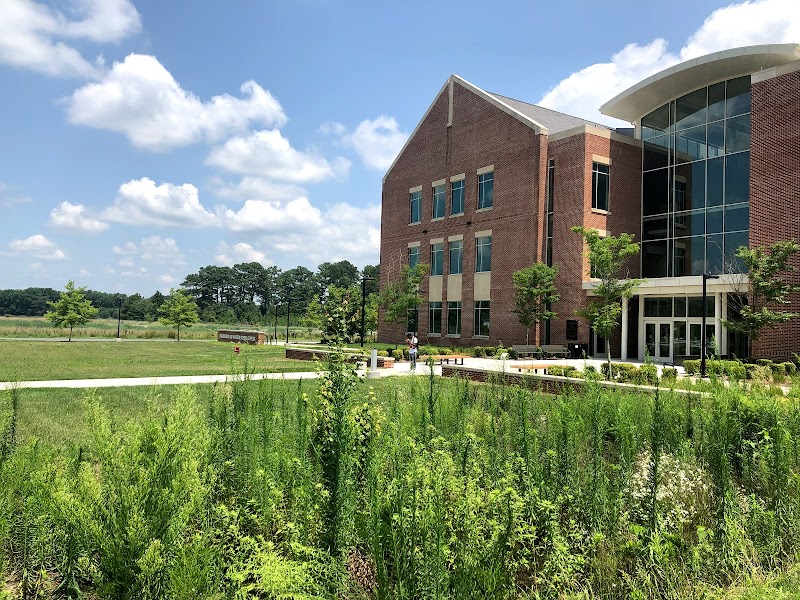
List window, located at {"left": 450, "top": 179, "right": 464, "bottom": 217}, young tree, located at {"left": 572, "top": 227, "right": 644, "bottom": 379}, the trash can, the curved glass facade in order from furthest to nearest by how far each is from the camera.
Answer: window, located at {"left": 450, "top": 179, "right": 464, "bottom": 217} → the trash can → the curved glass facade → young tree, located at {"left": 572, "top": 227, "right": 644, "bottom": 379}

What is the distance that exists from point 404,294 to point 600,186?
48.4 ft

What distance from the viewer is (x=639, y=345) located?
31.7 metres

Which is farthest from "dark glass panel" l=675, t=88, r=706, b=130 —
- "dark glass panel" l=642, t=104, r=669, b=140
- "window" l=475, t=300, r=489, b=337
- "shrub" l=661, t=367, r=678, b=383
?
"shrub" l=661, t=367, r=678, b=383

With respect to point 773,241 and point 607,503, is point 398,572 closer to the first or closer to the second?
point 607,503

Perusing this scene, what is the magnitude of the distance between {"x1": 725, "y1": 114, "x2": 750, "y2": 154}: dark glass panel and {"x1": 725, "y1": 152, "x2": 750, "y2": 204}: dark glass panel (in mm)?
374

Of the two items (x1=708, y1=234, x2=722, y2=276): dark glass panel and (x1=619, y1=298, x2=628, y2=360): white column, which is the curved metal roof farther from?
(x1=619, y1=298, x2=628, y2=360): white column

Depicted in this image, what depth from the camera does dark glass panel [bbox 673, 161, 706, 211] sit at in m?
31.1

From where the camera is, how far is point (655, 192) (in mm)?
34594

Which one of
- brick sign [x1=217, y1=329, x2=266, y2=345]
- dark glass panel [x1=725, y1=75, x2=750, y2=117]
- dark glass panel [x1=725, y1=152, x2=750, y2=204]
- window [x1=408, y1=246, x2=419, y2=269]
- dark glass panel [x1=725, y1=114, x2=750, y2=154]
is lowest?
brick sign [x1=217, y1=329, x2=266, y2=345]

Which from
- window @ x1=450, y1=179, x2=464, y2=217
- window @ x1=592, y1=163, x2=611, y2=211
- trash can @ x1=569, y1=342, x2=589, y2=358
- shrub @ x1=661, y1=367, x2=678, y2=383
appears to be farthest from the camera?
window @ x1=450, y1=179, x2=464, y2=217

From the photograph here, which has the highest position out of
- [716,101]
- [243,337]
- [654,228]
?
[716,101]

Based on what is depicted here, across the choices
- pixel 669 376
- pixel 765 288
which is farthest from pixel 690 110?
pixel 669 376

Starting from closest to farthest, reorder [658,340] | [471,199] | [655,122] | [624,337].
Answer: [658,340] < [624,337] < [655,122] < [471,199]

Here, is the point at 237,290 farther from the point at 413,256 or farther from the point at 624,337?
the point at 624,337
